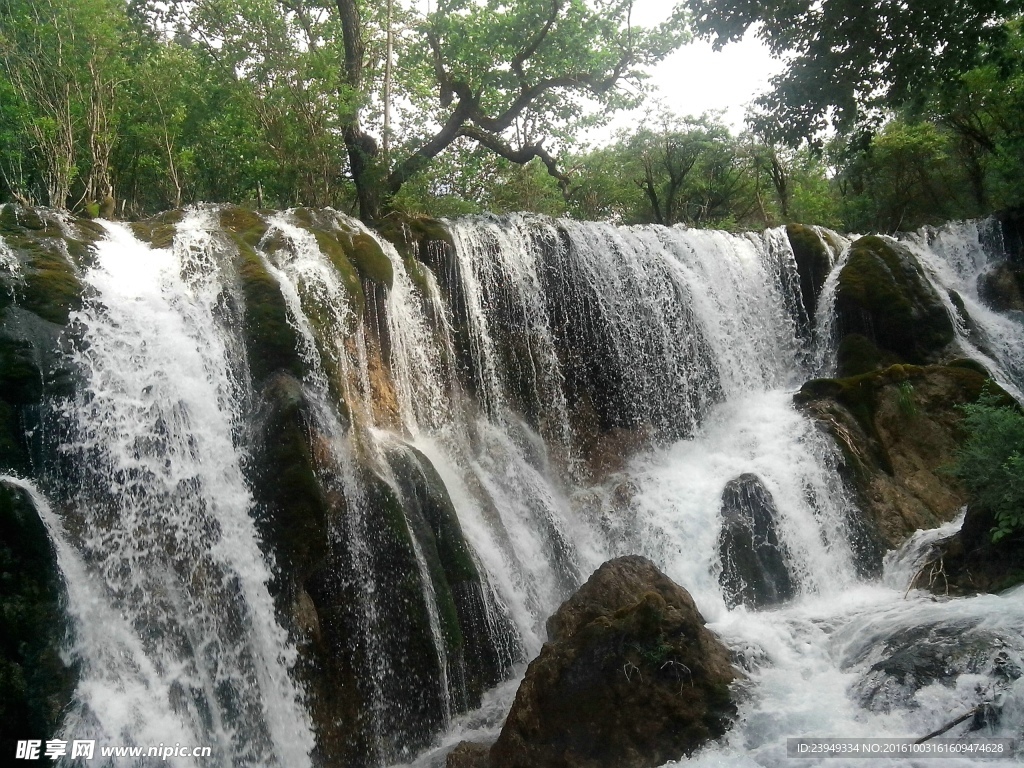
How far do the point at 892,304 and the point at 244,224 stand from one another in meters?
11.3

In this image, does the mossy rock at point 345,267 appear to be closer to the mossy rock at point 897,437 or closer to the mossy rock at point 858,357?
the mossy rock at point 897,437

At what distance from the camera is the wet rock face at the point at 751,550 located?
10.1 meters

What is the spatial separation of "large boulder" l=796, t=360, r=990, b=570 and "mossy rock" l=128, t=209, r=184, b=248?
31.9ft

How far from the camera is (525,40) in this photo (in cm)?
1609

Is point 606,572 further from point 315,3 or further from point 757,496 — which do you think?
point 315,3

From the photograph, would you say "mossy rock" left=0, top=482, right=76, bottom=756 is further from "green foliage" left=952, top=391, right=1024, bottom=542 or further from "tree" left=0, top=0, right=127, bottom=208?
"green foliage" left=952, top=391, right=1024, bottom=542

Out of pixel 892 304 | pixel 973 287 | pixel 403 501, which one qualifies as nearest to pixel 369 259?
pixel 403 501

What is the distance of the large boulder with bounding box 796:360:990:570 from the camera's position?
36.1 ft

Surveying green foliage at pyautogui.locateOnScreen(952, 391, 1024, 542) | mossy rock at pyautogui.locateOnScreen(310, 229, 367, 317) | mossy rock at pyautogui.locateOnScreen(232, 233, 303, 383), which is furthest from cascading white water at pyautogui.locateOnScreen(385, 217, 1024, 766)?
mossy rock at pyautogui.locateOnScreen(232, 233, 303, 383)

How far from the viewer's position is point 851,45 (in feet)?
25.9

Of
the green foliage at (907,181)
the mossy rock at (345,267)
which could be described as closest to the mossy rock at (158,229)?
the mossy rock at (345,267)

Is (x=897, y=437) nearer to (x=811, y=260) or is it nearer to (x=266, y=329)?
(x=811, y=260)

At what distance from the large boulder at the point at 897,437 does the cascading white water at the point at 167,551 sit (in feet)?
25.7

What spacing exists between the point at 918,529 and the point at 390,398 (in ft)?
24.6
